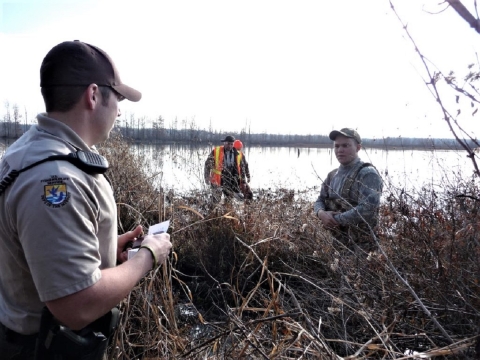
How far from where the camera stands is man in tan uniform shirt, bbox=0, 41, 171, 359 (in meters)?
1.19

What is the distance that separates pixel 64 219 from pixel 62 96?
1.59 feet

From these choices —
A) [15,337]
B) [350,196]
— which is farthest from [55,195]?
[350,196]

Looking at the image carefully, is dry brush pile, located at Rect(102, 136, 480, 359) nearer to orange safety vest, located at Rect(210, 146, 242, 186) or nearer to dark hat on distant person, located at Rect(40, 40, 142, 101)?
dark hat on distant person, located at Rect(40, 40, 142, 101)

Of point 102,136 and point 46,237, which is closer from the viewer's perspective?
point 46,237

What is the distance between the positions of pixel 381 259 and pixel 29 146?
2270 mm

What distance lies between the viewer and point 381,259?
2.78 metres

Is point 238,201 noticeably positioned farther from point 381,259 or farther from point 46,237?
point 46,237

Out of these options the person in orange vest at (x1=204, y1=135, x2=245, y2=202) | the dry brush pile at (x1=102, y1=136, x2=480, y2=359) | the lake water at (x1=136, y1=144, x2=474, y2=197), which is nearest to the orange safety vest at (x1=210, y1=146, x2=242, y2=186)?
the person in orange vest at (x1=204, y1=135, x2=245, y2=202)

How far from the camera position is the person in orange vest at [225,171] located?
247 inches

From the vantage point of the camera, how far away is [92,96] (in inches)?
57.6

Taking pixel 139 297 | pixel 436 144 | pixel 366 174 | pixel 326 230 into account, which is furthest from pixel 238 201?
pixel 139 297

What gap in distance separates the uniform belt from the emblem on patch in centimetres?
58

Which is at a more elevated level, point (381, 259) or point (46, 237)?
point (46, 237)

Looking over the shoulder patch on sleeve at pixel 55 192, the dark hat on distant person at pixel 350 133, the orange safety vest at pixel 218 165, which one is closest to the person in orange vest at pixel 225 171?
the orange safety vest at pixel 218 165
